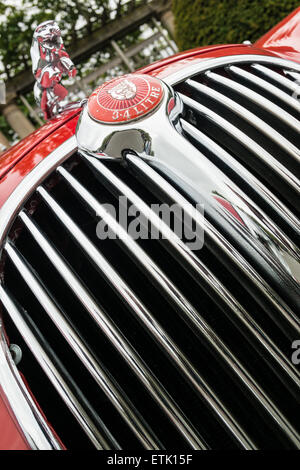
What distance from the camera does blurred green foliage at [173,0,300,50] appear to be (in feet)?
13.2

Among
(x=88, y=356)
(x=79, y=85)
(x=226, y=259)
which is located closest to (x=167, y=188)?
(x=226, y=259)

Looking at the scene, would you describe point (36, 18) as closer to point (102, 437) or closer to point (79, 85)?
point (79, 85)

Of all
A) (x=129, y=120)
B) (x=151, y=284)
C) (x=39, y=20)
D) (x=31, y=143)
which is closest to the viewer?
(x=151, y=284)

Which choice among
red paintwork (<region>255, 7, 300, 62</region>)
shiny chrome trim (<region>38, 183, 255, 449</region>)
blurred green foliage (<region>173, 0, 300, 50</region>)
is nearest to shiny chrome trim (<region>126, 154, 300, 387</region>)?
shiny chrome trim (<region>38, 183, 255, 449</region>)

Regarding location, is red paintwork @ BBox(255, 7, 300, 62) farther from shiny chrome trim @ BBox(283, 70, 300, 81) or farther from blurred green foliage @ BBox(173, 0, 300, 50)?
blurred green foliage @ BBox(173, 0, 300, 50)

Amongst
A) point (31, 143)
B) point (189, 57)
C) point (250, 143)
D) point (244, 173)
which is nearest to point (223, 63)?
point (189, 57)

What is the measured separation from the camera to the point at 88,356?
89 cm

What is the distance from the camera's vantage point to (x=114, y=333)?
894mm

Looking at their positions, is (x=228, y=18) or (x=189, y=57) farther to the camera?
(x=228, y=18)

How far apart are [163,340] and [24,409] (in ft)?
1.14

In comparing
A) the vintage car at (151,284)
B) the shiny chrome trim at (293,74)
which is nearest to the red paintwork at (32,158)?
the vintage car at (151,284)

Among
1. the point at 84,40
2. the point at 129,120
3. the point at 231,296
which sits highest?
the point at 84,40

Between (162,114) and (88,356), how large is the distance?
739 mm

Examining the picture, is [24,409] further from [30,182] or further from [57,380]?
[30,182]
